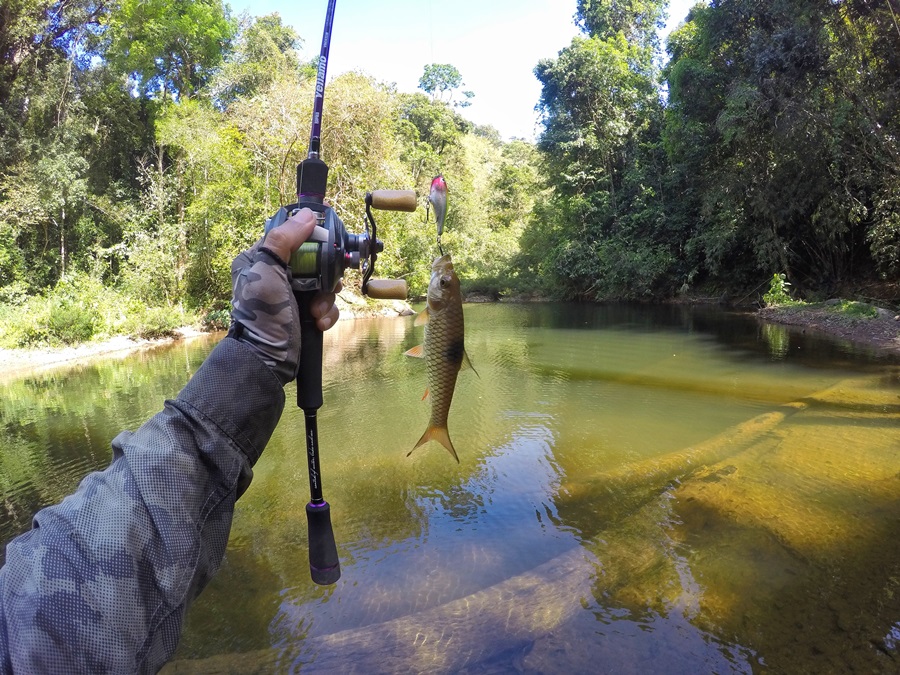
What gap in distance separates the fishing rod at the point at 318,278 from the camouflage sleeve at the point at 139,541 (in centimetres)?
32

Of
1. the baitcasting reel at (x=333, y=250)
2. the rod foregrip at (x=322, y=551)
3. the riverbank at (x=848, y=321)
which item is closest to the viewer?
the baitcasting reel at (x=333, y=250)

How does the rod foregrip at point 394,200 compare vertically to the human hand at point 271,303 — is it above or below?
above

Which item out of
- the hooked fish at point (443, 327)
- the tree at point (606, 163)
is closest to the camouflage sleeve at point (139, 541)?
the hooked fish at point (443, 327)

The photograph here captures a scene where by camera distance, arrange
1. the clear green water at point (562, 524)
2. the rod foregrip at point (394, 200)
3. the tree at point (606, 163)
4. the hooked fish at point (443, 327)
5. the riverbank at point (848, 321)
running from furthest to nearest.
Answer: the tree at point (606, 163) < the riverbank at point (848, 321) < the clear green water at point (562, 524) < the hooked fish at point (443, 327) < the rod foregrip at point (394, 200)

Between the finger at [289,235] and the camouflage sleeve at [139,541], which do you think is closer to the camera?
the camouflage sleeve at [139,541]

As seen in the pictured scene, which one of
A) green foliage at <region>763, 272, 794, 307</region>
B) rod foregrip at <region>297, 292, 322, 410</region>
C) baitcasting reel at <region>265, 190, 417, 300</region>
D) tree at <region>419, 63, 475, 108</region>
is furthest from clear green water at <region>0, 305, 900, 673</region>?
tree at <region>419, 63, 475, 108</region>

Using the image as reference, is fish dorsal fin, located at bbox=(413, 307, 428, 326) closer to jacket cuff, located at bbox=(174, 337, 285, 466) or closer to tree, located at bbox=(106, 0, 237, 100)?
jacket cuff, located at bbox=(174, 337, 285, 466)

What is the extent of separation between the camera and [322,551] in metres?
1.53

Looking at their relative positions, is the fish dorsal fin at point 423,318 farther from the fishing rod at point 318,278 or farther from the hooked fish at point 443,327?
the fishing rod at point 318,278

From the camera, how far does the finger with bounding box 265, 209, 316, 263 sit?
1199 mm

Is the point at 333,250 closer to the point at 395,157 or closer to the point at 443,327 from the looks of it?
the point at 443,327

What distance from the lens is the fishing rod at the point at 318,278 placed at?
1.32 meters

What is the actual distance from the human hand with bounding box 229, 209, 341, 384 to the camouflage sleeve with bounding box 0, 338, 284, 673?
64 millimetres

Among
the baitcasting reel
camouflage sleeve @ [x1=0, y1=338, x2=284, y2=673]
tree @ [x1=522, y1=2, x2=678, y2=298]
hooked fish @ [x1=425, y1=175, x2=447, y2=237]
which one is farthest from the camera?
tree @ [x1=522, y1=2, x2=678, y2=298]
